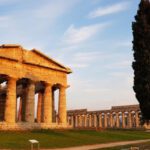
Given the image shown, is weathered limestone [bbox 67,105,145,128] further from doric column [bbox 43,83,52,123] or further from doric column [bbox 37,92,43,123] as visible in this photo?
doric column [bbox 43,83,52,123]

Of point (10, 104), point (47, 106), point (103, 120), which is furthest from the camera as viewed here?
point (103, 120)

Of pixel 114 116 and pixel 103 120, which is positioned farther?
pixel 103 120

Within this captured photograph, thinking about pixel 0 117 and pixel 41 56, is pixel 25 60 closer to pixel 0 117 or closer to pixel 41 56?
pixel 41 56

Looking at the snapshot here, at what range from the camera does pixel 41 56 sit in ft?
198

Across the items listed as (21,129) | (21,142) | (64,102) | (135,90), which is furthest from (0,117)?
(135,90)

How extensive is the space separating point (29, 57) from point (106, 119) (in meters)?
67.6

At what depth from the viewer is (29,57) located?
5800 centimetres

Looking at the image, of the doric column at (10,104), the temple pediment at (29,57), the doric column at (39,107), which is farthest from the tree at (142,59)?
the doric column at (39,107)

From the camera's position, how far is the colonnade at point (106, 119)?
113438mm

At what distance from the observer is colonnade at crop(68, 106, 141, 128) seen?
113 m

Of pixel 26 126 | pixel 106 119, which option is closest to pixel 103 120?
pixel 106 119

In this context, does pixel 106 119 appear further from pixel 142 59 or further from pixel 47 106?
pixel 142 59

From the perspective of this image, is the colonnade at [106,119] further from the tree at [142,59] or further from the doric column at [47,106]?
the tree at [142,59]

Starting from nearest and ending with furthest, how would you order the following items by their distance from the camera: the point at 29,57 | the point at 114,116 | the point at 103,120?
the point at 29,57
the point at 114,116
the point at 103,120
